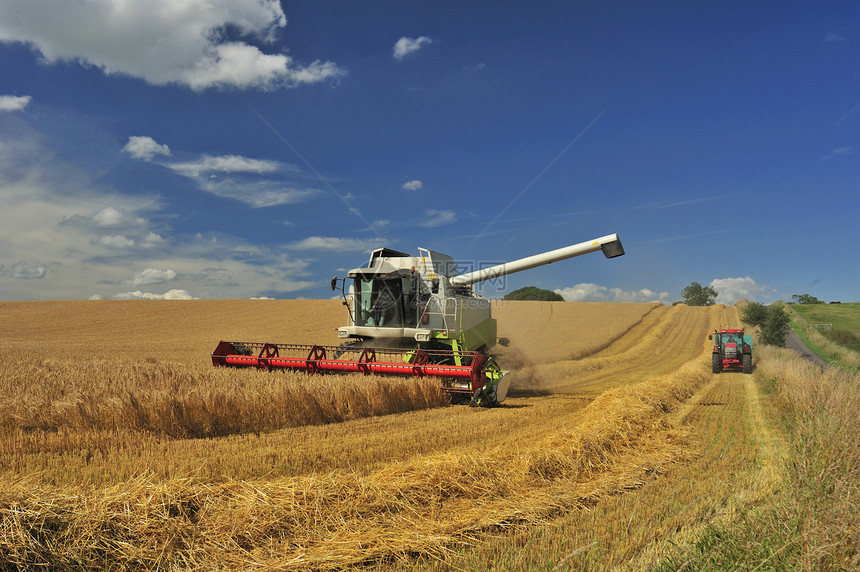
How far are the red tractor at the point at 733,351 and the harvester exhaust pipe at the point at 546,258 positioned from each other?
35.7 ft

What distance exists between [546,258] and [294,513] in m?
9.47

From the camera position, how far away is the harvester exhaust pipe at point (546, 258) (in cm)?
1126

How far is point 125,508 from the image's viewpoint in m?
3.21

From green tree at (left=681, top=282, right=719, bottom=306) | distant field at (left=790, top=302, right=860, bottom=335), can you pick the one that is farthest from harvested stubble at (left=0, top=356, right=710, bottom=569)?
green tree at (left=681, top=282, right=719, bottom=306)

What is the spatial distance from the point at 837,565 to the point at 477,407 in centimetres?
618

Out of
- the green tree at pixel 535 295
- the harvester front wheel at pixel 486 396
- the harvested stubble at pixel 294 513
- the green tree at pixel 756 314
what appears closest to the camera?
the harvested stubble at pixel 294 513

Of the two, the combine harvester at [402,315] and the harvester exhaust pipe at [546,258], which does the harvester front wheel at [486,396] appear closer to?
the combine harvester at [402,315]

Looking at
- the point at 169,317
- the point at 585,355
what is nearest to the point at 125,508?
the point at 585,355

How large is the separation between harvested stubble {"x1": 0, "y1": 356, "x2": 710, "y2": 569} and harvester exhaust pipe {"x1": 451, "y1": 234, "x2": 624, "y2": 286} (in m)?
7.23

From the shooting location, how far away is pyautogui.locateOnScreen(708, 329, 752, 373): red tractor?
19.3 metres

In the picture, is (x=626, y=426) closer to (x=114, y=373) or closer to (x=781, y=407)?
(x=781, y=407)

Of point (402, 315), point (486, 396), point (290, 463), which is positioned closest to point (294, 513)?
point (290, 463)

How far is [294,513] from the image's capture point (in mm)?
3457

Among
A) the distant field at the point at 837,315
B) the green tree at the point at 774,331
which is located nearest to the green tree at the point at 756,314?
the green tree at the point at 774,331
